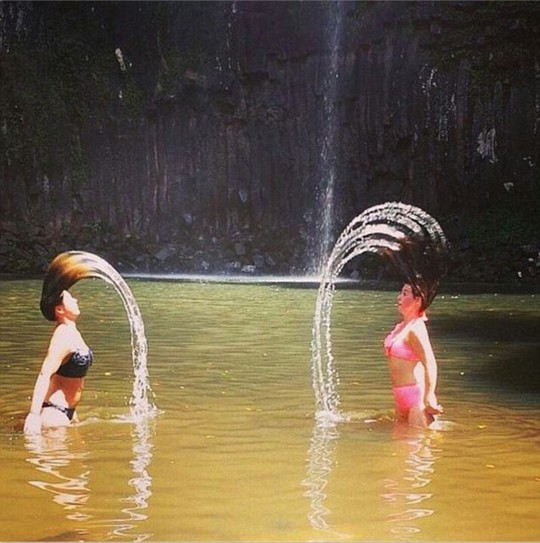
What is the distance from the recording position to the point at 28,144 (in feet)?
139

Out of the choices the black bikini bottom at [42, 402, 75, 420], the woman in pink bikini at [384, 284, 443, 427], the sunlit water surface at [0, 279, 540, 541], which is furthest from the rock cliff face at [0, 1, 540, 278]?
the black bikini bottom at [42, 402, 75, 420]

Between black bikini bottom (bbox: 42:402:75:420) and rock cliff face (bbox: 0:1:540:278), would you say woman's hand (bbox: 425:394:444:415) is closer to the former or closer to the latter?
black bikini bottom (bbox: 42:402:75:420)

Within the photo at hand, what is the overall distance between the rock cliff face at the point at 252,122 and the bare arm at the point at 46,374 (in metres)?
29.9

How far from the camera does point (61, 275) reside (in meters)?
7.59

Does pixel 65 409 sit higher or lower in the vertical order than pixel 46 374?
lower

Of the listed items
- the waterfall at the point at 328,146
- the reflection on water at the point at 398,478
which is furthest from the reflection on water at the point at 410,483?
the waterfall at the point at 328,146

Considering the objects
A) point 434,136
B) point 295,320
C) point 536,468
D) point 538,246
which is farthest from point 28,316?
point 434,136

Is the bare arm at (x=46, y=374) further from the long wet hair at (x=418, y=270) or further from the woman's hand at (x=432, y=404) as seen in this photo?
the woman's hand at (x=432, y=404)

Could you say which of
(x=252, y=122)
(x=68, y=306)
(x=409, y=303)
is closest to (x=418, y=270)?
(x=409, y=303)

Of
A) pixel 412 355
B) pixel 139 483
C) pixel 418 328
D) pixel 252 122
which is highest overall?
pixel 252 122

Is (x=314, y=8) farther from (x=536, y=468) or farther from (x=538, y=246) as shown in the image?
(x=536, y=468)

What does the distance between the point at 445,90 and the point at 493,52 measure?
6.46ft

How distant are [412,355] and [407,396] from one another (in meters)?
0.36

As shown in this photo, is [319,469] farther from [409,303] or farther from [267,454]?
[409,303]
